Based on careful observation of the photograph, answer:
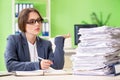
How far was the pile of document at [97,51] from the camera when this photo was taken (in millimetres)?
1458

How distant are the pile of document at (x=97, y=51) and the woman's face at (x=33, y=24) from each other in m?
0.82

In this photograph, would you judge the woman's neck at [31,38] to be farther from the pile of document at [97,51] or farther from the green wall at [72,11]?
the green wall at [72,11]

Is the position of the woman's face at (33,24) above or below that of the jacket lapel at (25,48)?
above

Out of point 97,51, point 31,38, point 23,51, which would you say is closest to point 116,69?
point 97,51

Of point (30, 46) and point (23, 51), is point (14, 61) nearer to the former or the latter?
point (23, 51)

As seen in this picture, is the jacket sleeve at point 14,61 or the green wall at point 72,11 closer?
the jacket sleeve at point 14,61

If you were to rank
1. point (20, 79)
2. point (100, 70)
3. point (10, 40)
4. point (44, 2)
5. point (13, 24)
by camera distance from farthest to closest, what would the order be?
point (44, 2)
point (13, 24)
point (10, 40)
point (100, 70)
point (20, 79)

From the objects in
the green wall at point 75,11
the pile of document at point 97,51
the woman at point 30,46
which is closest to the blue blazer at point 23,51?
the woman at point 30,46

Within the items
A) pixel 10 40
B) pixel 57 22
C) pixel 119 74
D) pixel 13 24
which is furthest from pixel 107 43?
pixel 57 22

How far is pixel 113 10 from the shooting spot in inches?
216

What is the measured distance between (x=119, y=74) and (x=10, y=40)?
117 cm

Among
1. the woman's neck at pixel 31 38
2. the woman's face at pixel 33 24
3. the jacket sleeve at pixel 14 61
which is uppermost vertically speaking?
the woman's face at pixel 33 24

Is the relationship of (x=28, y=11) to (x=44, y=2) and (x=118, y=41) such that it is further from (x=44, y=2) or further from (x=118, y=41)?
(x=44, y=2)

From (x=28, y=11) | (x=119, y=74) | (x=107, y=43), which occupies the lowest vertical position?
(x=119, y=74)
